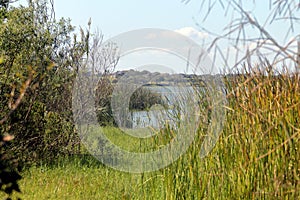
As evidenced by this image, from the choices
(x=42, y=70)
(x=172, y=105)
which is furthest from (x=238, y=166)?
(x=42, y=70)

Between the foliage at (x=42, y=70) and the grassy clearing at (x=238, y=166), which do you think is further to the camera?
the foliage at (x=42, y=70)

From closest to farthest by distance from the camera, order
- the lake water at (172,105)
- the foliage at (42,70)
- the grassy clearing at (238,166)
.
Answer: the grassy clearing at (238,166) < the lake water at (172,105) < the foliage at (42,70)

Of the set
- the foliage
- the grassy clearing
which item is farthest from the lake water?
the foliage

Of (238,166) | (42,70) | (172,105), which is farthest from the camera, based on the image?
(42,70)

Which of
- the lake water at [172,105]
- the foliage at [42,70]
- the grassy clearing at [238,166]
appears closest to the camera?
the grassy clearing at [238,166]

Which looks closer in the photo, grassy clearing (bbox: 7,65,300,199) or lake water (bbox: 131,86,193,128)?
grassy clearing (bbox: 7,65,300,199)

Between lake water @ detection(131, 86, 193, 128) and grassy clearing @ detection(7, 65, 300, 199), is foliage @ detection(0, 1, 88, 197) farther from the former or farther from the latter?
lake water @ detection(131, 86, 193, 128)

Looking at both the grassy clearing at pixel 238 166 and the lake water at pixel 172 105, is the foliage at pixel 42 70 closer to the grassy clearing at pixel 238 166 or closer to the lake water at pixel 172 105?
the grassy clearing at pixel 238 166

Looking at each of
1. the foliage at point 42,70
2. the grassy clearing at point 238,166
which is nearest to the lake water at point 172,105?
the grassy clearing at point 238,166

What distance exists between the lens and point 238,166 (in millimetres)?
3812

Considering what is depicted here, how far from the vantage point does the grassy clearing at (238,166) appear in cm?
360

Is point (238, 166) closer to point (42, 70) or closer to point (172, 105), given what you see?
point (172, 105)

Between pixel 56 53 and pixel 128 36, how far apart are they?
118 centimetres

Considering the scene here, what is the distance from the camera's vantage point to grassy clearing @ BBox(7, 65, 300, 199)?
3604mm
